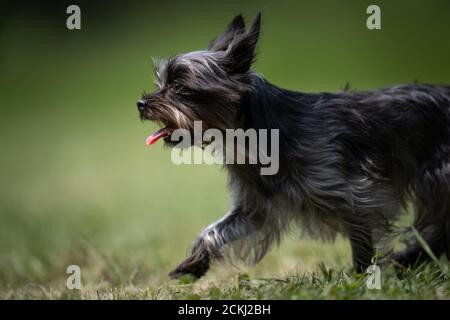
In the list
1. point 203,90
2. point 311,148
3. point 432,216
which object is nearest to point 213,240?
point 311,148

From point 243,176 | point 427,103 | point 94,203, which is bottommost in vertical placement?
point 94,203

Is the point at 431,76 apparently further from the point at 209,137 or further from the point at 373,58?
the point at 209,137

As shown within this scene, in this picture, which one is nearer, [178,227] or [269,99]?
[269,99]

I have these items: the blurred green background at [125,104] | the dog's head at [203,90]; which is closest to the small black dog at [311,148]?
the dog's head at [203,90]

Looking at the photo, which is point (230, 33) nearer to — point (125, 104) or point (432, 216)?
point (432, 216)

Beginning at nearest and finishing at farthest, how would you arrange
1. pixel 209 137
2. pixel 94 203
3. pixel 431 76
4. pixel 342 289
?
pixel 342 289, pixel 209 137, pixel 94 203, pixel 431 76

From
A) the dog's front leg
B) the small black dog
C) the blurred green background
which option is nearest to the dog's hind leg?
the small black dog

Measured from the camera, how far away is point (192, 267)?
5.22 m

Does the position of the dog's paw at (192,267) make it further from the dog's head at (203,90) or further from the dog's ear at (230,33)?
the dog's ear at (230,33)

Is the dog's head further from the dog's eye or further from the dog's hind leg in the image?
the dog's hind leg

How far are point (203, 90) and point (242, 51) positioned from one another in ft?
1.14
